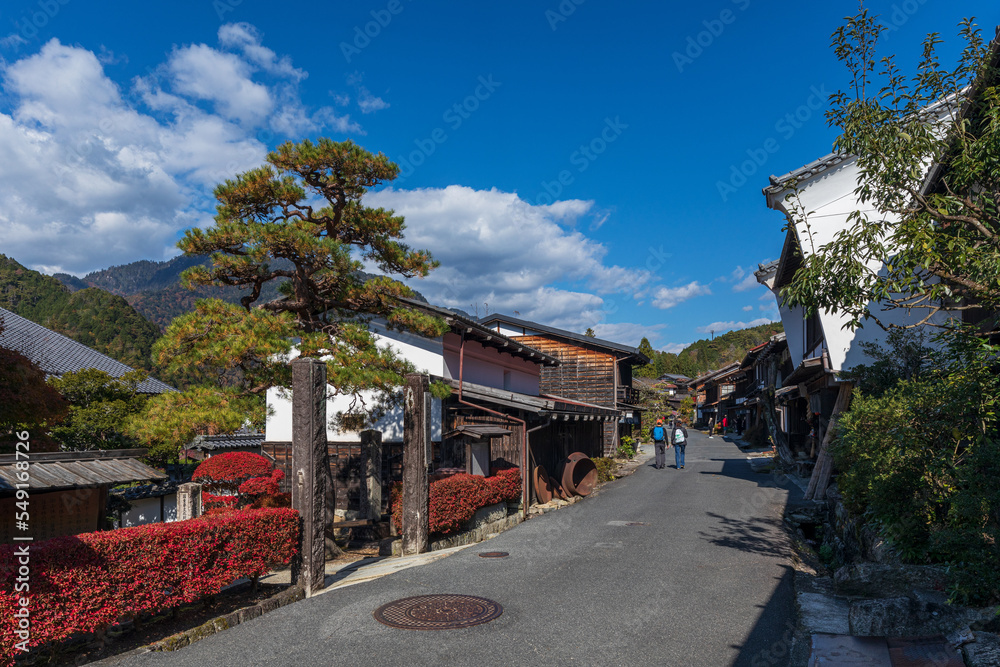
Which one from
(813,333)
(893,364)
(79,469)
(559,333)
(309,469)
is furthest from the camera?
(559,333)

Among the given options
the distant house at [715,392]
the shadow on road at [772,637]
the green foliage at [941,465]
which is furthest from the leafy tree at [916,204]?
the distant house at [715,392]

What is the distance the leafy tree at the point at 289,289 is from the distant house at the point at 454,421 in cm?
312

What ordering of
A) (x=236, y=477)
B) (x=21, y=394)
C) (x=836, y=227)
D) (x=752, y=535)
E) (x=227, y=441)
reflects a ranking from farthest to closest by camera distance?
(x=227, y=441), (x=836, y=227), (x=236, y=477), (x=752, y=535), (x=21, y=394)

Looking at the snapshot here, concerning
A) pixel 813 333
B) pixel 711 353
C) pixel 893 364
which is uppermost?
pixel 711 353

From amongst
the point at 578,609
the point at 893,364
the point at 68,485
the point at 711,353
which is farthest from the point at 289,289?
the point at 711,353

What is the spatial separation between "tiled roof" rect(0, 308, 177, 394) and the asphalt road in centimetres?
1809

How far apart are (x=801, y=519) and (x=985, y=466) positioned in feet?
24.8

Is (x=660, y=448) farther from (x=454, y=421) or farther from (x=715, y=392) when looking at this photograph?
(x=715, y=392)

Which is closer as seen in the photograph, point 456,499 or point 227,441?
point 456,499

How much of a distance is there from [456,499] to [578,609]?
5.64 meters

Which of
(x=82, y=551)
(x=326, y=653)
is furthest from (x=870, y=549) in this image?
(x=82, y=551)

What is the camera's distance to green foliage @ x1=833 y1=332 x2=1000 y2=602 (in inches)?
232

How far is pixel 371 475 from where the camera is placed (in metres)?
13.7

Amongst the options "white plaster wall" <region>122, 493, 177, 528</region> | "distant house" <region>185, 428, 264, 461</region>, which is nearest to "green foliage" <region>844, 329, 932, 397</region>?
"white plaster wall" <region>122, 493, 177, 528</region>
